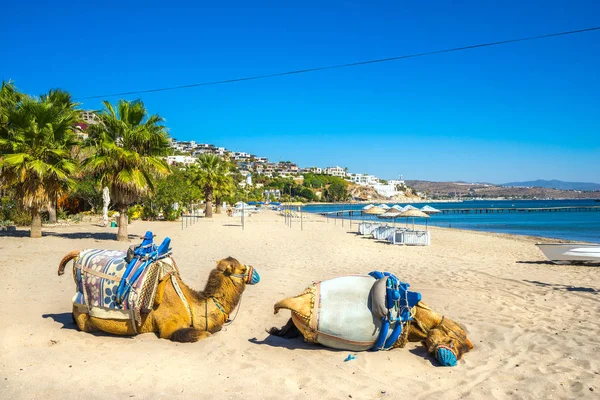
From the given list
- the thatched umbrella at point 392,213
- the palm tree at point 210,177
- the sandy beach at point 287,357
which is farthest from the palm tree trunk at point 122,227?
the palm tree at point 210,177

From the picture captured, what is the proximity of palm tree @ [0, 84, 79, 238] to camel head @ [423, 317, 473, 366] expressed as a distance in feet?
54.0

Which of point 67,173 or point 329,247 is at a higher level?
point 67,173

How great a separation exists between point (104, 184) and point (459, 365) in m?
16.3

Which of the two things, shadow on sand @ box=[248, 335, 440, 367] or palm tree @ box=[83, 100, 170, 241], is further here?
palm tree @ box=[83, 100, 170, 241]

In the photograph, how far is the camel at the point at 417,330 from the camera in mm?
5348

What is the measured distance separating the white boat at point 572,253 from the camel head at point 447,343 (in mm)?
10716

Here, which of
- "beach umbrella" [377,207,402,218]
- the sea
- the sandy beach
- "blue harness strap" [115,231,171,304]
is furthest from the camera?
the sea

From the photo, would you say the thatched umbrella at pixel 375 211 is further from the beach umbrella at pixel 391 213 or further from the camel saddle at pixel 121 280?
the camel saddle at pixel 121 280

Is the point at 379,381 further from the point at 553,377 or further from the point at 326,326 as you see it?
the point at 553,377

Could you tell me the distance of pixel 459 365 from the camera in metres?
5.29

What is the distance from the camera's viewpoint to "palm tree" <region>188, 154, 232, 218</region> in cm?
4619

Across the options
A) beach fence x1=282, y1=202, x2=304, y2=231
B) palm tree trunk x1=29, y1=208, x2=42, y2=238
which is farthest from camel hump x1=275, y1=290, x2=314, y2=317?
beach fence x1=282, y1=202, x2=304, y2=231

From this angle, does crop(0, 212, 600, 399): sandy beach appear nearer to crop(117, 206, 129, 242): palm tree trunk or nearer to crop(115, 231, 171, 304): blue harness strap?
crop(115, 231, 171, 304): blue harness strap

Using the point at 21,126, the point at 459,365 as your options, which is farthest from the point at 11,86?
the point at 459,365
